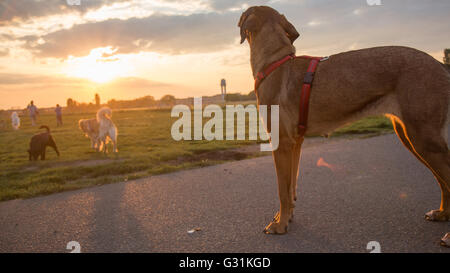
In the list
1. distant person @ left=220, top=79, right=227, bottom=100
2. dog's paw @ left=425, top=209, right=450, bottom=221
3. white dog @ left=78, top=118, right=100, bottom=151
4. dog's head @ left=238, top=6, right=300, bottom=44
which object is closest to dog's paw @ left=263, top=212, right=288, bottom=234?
dog's paw @ left=425, top=209, right=450, bottom=221

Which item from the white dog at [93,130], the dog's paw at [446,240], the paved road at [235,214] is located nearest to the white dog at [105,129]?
the white dog at [93,130]

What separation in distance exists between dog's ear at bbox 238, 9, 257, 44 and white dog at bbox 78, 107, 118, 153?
813 cm

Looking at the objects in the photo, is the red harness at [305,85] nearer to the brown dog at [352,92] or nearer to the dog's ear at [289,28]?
the brown dog at [352,92]

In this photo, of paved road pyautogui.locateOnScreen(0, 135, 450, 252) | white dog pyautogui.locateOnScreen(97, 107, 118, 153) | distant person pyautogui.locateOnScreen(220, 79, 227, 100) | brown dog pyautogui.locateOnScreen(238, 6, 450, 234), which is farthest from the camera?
distant person pyautogui.locateOnScreen(220, 79, 227, 100)

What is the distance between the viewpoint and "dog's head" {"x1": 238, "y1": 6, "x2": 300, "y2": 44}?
347cm

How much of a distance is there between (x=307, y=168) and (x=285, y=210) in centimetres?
292

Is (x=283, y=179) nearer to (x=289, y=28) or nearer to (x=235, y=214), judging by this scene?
(x=235, y=214)

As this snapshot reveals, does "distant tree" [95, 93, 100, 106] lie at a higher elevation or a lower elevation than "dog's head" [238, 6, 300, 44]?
higher

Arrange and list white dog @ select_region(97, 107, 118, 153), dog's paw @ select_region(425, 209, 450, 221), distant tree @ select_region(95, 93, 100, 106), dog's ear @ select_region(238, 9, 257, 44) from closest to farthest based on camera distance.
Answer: dog's paw @ select_region(425, 209, 450, 221), dog's ear @ select_region(238, 9, 257, 44), white dog @ select_region(97, 107, 118, 153), distant tree @ select_region(95, 93, 100, 106)

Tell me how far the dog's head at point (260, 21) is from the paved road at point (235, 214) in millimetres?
2195

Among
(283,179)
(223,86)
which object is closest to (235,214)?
(283,179)

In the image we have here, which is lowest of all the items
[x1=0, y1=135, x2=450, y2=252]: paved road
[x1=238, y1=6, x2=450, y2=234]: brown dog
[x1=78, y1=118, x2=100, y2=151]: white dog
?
[x1=0, y1=135, x2=450, y2=252]: paved road

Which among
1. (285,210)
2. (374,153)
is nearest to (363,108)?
(285,210)

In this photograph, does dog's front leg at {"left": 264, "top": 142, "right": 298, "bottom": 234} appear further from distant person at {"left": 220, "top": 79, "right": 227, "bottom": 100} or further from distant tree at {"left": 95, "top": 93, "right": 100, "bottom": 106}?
distant tree at {"left": 95, "top": 93, "right": 100, "bottom": 106}
